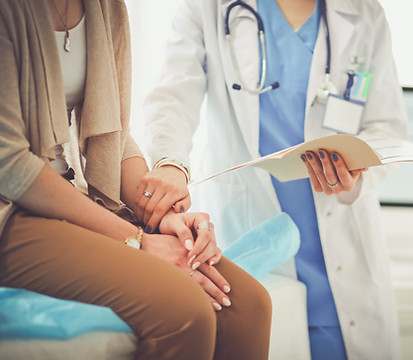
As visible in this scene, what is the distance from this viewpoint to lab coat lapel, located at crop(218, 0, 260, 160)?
1298 millimetres

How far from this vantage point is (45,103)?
68cm

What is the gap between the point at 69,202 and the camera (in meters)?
0.69

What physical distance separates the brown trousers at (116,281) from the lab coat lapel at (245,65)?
0.72m

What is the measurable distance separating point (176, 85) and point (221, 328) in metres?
0.77

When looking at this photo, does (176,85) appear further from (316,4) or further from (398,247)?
(398,247)

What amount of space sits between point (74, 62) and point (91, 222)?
29 centimetres

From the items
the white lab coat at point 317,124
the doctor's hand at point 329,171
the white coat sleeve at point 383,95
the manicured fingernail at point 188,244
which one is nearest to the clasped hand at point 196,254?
the manicured fingernail at point 188,244

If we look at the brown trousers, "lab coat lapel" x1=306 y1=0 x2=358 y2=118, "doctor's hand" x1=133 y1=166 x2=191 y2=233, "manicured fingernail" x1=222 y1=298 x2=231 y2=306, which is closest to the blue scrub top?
"lab coat lapel" x1=306 y1=0 x2=358 y2=118

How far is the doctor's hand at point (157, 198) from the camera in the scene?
83 centimetres

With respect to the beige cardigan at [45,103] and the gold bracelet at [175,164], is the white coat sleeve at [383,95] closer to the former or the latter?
the gold bracelet at [175,164]

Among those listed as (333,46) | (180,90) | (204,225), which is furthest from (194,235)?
(333,46)

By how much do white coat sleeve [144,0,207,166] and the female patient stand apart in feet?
0.99

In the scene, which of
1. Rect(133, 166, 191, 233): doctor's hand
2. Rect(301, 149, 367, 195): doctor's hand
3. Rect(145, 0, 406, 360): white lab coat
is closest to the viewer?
Rect(133, 166, 191, 233): doctor's hand

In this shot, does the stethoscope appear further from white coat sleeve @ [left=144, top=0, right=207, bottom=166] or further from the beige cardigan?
the beige cardigan
